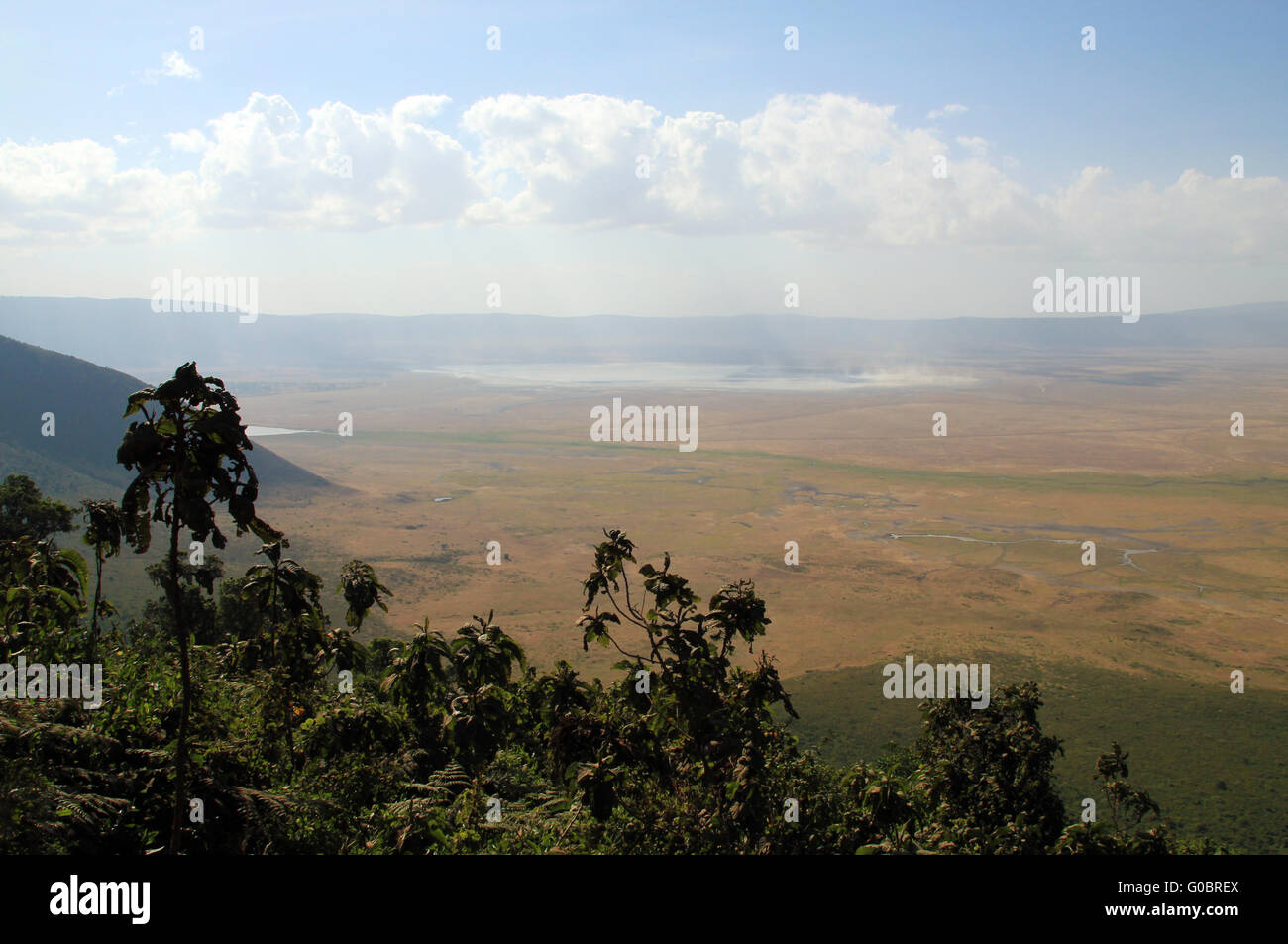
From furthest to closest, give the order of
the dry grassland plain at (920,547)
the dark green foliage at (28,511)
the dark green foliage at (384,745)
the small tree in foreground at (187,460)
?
the dry grassland plain at (920,547), the dark green foliage at (28,511), the dark green foliage at (384,745), the small tree in foreground at (187,460)

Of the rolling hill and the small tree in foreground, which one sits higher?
the rolling hill

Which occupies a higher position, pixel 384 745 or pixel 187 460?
pixel 187 460

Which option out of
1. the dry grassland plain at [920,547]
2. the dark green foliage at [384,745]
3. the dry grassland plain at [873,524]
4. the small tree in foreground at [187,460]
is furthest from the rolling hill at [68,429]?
the small tree in foreground at [187,460]

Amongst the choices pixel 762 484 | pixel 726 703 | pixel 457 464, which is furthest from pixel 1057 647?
pixel 457 464

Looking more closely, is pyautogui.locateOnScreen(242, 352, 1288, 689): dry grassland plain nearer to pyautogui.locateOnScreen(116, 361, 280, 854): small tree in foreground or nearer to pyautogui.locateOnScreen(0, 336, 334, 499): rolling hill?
pyautogui.locateOnScreen(0, 336, 334, 499): rolling hill

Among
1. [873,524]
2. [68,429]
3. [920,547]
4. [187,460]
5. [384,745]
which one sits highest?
[68,429]

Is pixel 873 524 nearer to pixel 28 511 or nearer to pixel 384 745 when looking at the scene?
pixel 28 511

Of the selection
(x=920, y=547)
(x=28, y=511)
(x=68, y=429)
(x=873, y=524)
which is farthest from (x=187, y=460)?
(x=68, y=429)

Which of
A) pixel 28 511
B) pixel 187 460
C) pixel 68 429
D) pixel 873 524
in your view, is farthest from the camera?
pixel 68 429

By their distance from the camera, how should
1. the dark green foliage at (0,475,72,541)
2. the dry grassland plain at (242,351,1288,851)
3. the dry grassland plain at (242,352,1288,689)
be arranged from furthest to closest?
the dry grassland plain at (242,352,1288,689) → the dry grassland plain at (242,351,1288,851) → the dark green foliage at (0,475,72,541)

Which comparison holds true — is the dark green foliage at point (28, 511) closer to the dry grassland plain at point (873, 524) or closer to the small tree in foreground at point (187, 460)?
the dry grassland plain at point (873, 524)

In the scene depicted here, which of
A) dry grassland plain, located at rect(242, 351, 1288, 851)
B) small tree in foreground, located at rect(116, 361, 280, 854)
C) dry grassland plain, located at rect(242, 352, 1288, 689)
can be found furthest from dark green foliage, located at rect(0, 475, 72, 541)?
small tree in foreground, located at rect(116, 361, 280, 854)
